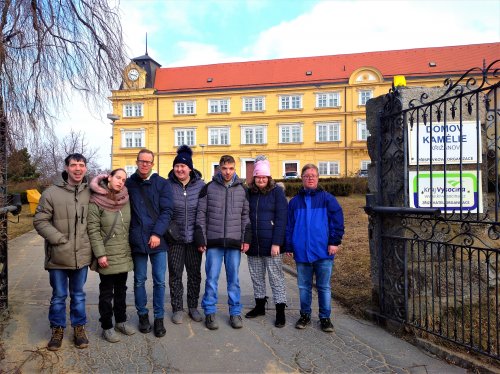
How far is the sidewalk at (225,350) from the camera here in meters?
3.76

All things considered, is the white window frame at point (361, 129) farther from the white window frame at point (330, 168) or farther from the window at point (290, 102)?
the window at point (290, 102)

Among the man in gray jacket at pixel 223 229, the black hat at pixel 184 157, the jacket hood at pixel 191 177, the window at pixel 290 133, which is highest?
the window at pixel 290 133

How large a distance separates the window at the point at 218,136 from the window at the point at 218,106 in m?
2.10

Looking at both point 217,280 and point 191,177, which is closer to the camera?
point 217,280

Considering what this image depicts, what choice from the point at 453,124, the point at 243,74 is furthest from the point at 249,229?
the point at 243,74

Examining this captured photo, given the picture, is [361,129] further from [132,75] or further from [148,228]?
[148,228]

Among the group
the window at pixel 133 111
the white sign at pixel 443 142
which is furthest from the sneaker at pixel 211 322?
the window at pixel 133 111

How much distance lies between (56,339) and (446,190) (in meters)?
4.22

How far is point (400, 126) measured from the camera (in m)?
4.55

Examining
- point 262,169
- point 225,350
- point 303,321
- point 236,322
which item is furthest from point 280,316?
point 262,169

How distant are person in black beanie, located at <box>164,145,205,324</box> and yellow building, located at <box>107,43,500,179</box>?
4006cm

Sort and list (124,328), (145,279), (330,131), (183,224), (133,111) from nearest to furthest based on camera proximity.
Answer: (124,328), (145,279), (183,224), (330,131), (133,111)

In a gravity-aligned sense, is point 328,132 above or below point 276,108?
below

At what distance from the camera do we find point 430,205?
427cm
